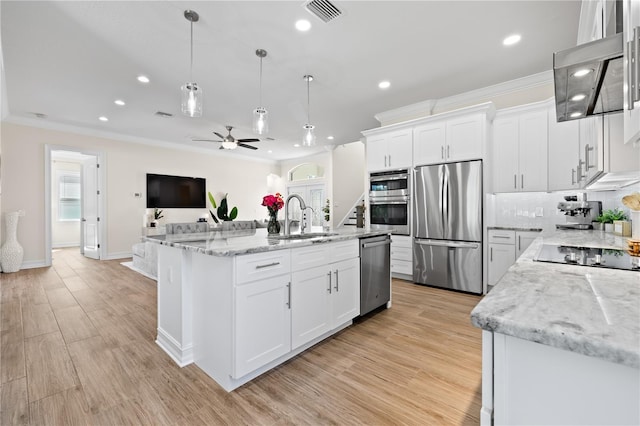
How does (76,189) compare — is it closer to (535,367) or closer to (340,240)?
(340,240)

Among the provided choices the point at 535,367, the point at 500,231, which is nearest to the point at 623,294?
the point at 535,367

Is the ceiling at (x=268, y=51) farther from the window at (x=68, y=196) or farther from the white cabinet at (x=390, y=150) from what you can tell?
the window at (x=68, y=196)

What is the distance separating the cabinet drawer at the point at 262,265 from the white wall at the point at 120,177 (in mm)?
6093

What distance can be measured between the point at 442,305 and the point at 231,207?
264 inches

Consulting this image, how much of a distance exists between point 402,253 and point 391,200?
862mm

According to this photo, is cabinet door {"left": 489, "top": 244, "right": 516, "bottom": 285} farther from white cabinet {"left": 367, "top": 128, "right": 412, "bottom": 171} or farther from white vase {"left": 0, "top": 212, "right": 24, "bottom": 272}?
white vase {"left": 0, "top": 212, "right": 24, "bottom": 272}

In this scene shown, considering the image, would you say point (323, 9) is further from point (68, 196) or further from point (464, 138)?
point (68, 196)

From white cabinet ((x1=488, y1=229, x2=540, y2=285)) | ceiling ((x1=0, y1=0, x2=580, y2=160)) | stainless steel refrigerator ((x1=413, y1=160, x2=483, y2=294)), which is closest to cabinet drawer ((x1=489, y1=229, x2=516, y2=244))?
white cabinet ((x1=488, y1=229, x2=540, y2=285))

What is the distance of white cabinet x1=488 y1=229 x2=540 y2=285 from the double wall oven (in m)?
1.13

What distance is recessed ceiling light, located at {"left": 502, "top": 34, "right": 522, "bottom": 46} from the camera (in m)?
2.74

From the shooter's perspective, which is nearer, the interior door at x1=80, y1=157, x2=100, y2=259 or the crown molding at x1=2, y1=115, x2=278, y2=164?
the crown molding at x1=2, y1=115, x2=278, y2=164

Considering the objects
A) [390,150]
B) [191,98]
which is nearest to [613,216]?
[390,150]

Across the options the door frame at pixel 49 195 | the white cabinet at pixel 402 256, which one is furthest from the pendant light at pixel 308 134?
the door frame at pixel 49 195

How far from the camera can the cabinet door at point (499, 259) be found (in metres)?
3.53
